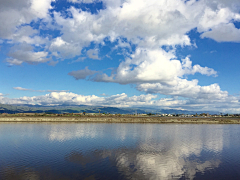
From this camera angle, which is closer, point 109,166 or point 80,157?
point 109,166

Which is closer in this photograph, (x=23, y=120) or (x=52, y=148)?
(x=52, y=148)

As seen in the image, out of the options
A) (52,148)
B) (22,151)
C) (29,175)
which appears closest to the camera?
(29,175)

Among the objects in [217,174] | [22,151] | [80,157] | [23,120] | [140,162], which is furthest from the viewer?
[23,120]

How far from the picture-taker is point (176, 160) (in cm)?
3073

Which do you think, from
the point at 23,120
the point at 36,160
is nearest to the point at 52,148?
the point at 36,160

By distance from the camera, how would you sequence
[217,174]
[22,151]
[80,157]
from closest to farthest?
1. [217,174]
2. [80,157]
3. [22,151]

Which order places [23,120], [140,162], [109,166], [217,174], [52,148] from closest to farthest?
[217,174] → [109,166] → [140,162] → [52,148] → [23,120]

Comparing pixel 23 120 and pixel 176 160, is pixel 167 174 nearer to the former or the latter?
pixel 176 160

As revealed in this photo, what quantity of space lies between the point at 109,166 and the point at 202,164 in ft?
54.2

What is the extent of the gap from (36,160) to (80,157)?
7746 millimetres

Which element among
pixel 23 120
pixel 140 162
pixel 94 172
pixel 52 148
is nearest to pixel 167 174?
pixel 140 162

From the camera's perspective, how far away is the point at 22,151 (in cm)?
3578

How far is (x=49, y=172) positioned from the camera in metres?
24.4

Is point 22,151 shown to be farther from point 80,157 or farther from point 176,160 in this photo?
point 176,160
